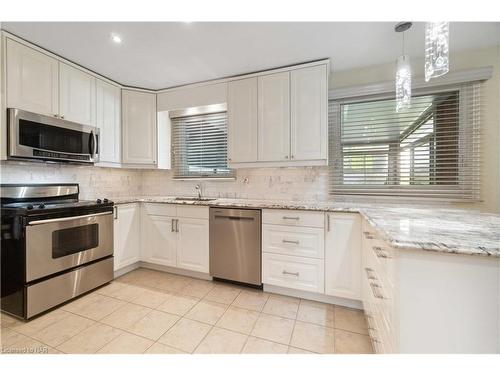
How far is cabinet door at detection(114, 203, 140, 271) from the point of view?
7.98 ft

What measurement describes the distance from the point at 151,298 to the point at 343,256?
185 centimetres

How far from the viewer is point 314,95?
7.19 ft

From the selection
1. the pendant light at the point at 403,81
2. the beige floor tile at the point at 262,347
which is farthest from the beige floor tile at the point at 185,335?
the pendant light at the point at 403,81

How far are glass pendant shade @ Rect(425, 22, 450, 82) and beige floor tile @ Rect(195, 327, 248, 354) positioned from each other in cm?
199

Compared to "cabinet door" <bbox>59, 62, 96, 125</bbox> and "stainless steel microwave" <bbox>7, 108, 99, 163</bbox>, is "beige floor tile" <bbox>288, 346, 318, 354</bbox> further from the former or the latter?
"cabinet door" <bbox>59, 62, 96, 125</bbox>

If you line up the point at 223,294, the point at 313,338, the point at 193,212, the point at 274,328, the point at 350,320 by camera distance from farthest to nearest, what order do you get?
the point at 193,212 → the point at 223,294 → the point at 350,320 → the point at 274,328 → the point at 313,338

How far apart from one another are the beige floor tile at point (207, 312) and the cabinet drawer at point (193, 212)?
2.83 feet

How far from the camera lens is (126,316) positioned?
1.78m

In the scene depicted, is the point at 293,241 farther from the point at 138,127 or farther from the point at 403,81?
the point at 138,127

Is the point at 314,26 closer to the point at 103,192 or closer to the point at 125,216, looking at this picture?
the point at 125,216

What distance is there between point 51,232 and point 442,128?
3692 mm

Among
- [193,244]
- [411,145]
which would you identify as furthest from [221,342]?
[411,145]
